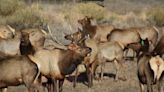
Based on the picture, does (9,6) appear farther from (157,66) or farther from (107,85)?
(157,66)

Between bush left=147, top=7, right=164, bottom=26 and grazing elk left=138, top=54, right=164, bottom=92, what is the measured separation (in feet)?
71.1

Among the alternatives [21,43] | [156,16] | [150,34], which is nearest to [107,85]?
[21,43]

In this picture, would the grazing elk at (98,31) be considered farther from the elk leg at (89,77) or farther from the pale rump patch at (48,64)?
the pale rump patch at (48,64)

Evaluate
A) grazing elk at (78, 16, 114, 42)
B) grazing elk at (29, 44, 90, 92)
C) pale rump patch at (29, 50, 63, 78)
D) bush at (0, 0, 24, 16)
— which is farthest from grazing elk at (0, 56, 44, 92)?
bush at (0, 0, 24, 16)

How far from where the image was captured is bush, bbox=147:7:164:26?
37.1m

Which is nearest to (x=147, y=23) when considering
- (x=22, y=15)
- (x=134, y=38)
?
(x=22, y=15)

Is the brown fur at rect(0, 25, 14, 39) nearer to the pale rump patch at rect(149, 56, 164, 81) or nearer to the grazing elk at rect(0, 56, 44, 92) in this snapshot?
the grazing elk at rect(0, 56, 44, 92)

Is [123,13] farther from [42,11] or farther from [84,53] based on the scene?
[84,53]

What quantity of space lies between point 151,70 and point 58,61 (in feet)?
9.52

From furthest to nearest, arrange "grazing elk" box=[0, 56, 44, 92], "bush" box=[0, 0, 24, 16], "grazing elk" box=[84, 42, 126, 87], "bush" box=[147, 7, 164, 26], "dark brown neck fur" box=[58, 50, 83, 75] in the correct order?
1. "bush" box=[147, 7, 164, 26]
2. "bush" box=[0, 0, 24, 16]
3. "grazing elk" box=[84, 42, 126, 87]
4. "dark brown neck fur" box=[58, 50, 83, 75]
5. "grazing elk" box=[0, 56, 44, 92]

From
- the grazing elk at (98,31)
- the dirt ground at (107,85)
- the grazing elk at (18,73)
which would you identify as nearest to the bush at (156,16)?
the grazing elk at (98,31)

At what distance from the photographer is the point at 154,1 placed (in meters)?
47.6

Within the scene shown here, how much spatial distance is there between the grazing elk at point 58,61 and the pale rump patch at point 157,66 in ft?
7.57

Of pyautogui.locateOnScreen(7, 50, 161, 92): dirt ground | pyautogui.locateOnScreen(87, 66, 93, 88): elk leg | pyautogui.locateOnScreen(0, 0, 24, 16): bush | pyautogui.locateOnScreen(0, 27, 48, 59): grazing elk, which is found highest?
pyautogui.locateOnScreen(0, 27, 48, 59): grazing elk
